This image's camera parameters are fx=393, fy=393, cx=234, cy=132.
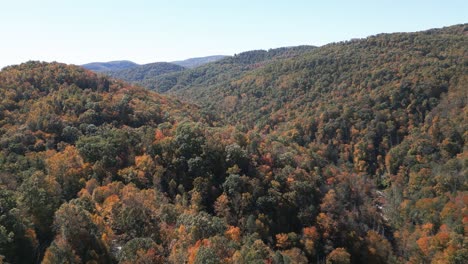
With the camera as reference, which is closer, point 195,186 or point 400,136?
point 195,186

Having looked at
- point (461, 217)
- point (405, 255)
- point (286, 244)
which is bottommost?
point (405, 255)

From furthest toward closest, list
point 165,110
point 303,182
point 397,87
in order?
point 397,87 < point 165,110 < point 303,182

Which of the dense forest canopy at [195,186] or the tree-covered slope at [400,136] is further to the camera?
the tree-covered slope at [400,136]

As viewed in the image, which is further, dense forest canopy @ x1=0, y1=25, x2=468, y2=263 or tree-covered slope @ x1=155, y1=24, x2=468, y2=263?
tree-covered slope @ x1=155, y1=24, x2=468, y2=263

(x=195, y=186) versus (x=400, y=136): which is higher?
(x=195, y=186)

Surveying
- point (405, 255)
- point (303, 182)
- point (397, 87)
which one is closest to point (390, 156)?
point (397, 87)

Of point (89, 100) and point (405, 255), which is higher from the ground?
point (89, 100)

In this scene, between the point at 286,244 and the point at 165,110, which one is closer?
the point at 286,244

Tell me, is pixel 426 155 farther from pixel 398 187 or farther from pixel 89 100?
pixel 89 100
